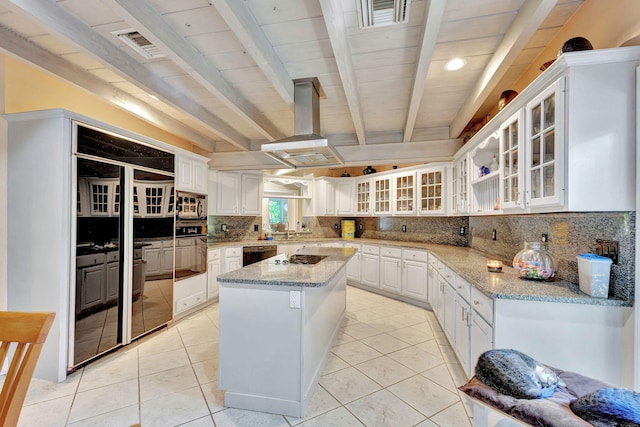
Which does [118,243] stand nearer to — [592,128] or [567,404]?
[567,404]

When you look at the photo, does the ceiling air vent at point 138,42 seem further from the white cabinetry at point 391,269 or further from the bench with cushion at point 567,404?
the white cabinetry at point 391,269

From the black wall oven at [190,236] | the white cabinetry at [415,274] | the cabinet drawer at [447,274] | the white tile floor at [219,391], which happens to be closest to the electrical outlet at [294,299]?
the white tile floor at [219,391]

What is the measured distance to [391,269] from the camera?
182 inches

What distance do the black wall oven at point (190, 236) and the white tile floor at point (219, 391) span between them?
84 cm

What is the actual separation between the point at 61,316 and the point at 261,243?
9.80 feet

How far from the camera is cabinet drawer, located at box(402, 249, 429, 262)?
411 cm

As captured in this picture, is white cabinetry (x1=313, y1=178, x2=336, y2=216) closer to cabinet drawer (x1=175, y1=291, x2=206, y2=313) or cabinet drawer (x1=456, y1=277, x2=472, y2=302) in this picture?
Answer: cabinet drawer (x1=175, y1=291, x2=206, y2=313)

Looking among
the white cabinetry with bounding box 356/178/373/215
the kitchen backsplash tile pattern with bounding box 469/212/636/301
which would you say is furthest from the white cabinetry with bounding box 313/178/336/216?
the kitchen backsplash tile pattern with bounding box 469/212/636/301

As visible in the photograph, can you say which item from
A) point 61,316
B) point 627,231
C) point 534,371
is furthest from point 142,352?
point 627,231

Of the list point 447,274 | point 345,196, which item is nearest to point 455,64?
point 447,274

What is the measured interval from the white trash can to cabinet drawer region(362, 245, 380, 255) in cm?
332

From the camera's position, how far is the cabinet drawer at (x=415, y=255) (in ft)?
13.5

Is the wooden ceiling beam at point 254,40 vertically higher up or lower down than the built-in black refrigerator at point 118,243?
higher up

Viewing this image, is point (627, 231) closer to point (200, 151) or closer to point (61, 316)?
point (61, 316)
